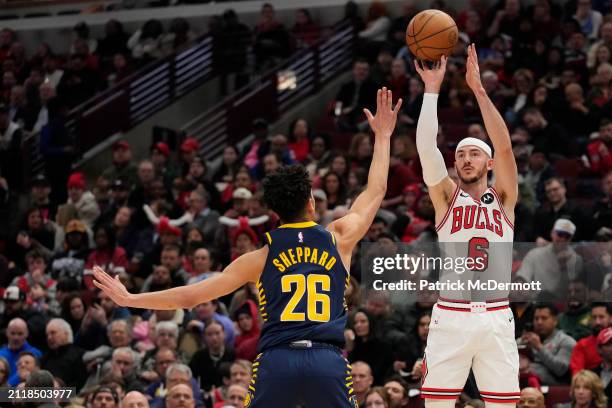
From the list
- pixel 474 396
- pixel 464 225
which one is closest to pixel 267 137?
pixel 474 396

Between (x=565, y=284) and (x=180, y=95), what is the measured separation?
1038 centimetres

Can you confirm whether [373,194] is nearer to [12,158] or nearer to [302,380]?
[302,380]

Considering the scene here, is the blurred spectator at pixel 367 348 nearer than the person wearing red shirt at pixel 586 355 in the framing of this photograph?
No

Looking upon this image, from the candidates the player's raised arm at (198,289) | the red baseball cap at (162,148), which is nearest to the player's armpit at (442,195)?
the player's raised arm at (198,289)

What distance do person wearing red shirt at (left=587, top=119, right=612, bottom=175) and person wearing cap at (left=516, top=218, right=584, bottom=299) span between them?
2.38 meters

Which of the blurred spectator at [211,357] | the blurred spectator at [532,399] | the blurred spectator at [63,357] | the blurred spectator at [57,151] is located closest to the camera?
the blurred spectator at [532,399]

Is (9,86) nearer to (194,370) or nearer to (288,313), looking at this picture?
(194,370)

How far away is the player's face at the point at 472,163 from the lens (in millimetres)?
8633

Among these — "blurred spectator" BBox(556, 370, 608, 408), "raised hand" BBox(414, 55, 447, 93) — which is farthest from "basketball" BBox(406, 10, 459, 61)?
"blurred spectator" BBox(556, 370, 608, 408)

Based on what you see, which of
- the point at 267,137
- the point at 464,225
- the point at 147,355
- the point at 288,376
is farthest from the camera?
the point at 267,137

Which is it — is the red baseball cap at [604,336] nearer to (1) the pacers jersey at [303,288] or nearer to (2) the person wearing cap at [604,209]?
(2) the person wearing cap at [604,209]

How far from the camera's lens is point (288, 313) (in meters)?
7.42

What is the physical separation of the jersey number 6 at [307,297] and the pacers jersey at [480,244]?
4.64ft

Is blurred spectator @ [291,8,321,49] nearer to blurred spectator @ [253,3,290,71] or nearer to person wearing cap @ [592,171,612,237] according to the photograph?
blurred spectator @ [253,3,290,71]
